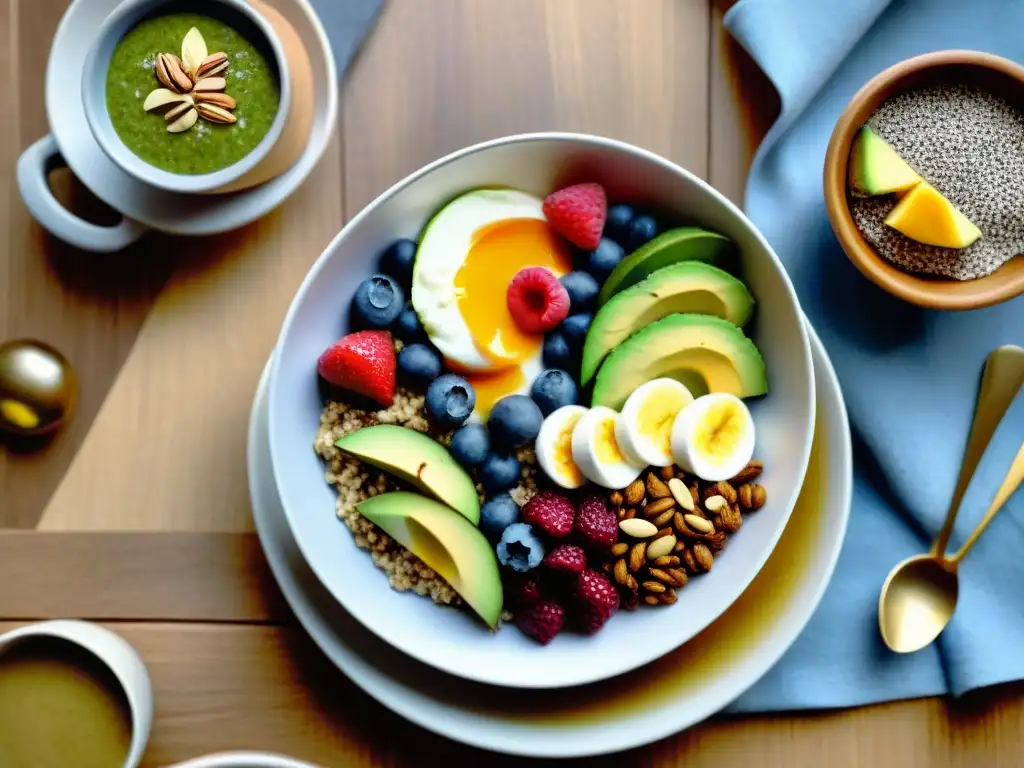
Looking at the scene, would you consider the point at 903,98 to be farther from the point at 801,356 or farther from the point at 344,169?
the point at 344,169

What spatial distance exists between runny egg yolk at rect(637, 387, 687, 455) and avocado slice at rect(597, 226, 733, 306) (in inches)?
5.0

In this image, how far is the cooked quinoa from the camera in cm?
104

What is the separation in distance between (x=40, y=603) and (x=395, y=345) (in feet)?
1.71

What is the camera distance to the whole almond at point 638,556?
1021 millimetres

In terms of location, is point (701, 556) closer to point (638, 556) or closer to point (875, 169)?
point (638, 556)

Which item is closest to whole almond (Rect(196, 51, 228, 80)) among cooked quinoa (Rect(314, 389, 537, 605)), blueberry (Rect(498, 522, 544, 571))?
cooked quinoa (Rect(314, 389, 537, 605))

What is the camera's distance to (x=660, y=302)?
3.36 ft

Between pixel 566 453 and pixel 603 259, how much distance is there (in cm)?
22

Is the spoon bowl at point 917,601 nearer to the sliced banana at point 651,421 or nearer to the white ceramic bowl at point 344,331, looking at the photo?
the white ceramic bowl at point 344,331

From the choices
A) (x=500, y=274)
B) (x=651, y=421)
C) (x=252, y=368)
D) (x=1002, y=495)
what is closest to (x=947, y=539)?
(x=1002, y=495)

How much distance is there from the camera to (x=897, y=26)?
1139mm

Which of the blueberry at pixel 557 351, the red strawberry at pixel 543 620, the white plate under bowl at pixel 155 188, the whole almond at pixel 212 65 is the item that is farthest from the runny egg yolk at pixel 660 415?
the whole almond at pixel 212 65

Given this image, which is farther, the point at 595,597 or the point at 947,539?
the point at 947,539

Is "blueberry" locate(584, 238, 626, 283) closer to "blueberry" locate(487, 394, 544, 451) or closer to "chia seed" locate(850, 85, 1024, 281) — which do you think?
"blueberry" locate(487, 394, 544, 451)
